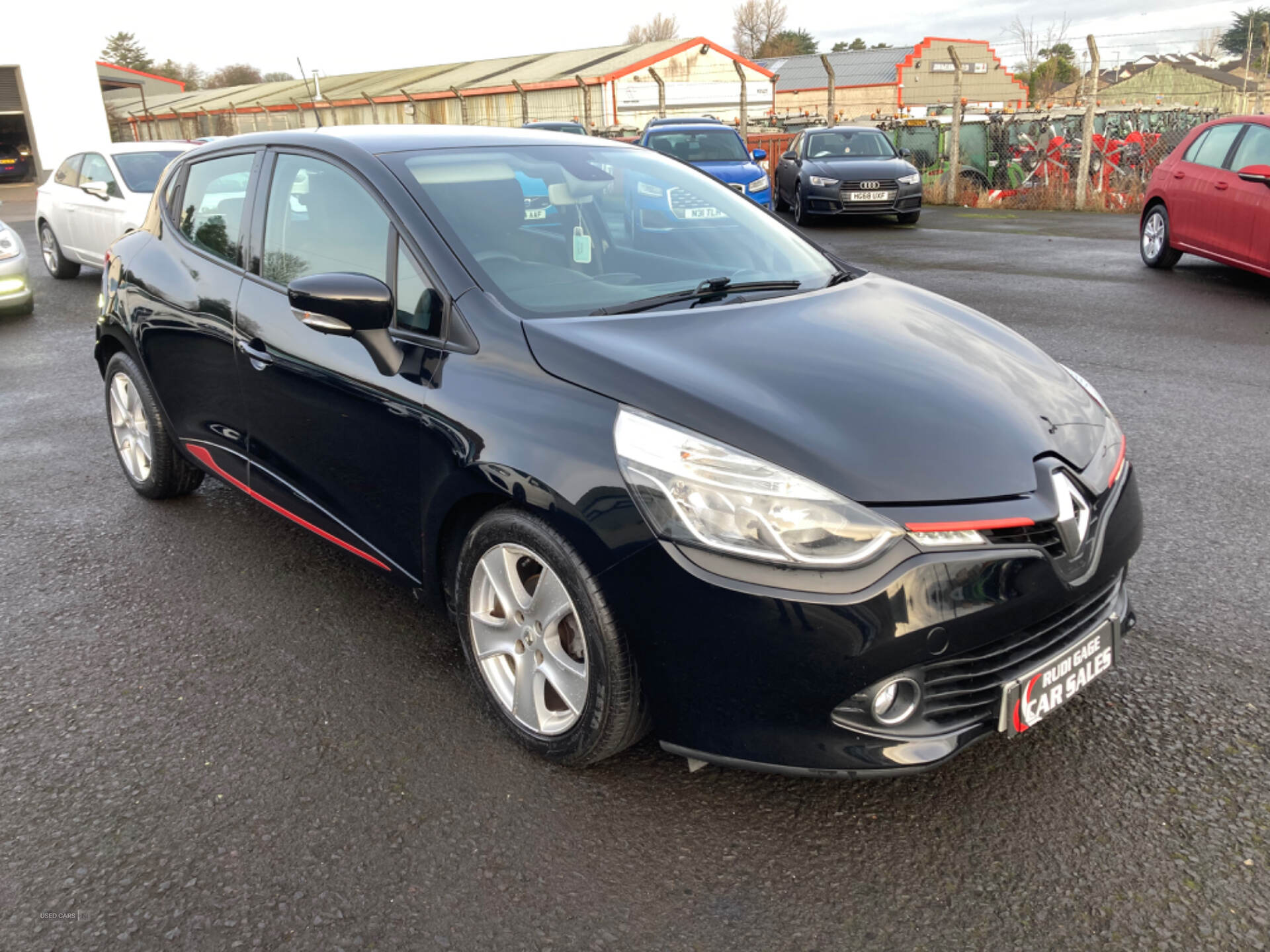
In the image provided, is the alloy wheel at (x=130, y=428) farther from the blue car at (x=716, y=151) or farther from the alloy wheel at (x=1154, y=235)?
the blue car at (x=716, y=151)

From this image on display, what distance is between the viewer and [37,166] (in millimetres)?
32344

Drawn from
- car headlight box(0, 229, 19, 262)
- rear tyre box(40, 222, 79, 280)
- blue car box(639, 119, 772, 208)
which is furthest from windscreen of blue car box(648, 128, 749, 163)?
car headlight box(0, 229, 19, 262)

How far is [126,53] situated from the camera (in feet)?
298

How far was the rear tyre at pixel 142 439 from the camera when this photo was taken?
4473mm

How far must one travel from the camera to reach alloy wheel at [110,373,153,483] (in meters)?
4.61

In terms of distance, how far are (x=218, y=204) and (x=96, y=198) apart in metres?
8.54

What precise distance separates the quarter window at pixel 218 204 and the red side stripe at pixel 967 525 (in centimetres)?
263

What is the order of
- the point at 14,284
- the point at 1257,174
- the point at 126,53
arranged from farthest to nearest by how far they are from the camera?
the point at 126,53 → the point at 14,284 → the point at 1257,174

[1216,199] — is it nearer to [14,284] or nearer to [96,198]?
[14,284]

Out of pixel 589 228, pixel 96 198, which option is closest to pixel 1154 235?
pixel 589 228

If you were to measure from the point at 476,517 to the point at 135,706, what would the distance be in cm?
123

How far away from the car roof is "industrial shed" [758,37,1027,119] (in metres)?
59.2

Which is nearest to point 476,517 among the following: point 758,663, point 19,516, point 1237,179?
point 758,663

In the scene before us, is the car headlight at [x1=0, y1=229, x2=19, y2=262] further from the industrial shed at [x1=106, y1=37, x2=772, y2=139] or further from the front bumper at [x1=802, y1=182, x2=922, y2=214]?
the industrial shed at [x1=106, y1=37, x2=772, y2=139]
